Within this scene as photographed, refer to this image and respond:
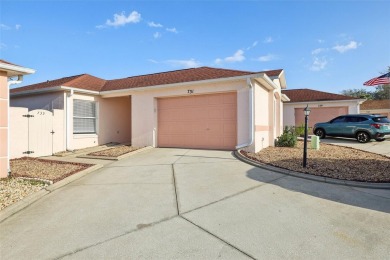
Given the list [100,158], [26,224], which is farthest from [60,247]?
[100,158]

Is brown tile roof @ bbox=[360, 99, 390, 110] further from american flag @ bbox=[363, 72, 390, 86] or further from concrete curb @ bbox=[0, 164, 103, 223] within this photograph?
concrete curb @ bbox=[0, 164, 103, 223]

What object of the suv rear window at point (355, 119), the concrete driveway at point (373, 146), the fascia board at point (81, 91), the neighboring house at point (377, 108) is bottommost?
the concrete driveway at point (373, 146)

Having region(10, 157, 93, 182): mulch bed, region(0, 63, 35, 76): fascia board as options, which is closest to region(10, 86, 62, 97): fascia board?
region(10, 157, 93, 182): mulch bed

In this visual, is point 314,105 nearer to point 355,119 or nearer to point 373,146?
point 355,119

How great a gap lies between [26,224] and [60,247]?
3.91ft

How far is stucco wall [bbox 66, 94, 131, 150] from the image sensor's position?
1105cm

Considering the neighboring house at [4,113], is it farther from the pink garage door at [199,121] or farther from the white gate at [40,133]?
the pink garage door at [199,121]

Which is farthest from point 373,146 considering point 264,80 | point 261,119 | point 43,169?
point 43,169

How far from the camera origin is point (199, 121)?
1084 centimetres

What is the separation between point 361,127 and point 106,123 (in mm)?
14712

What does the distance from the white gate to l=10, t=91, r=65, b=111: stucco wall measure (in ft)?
3.55

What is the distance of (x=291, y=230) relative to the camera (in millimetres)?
3264

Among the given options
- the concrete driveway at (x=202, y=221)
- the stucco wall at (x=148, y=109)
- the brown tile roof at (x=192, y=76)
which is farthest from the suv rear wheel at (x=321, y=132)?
the concrete driveway at (x=202, y=221)

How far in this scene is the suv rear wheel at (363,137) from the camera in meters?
13.4
